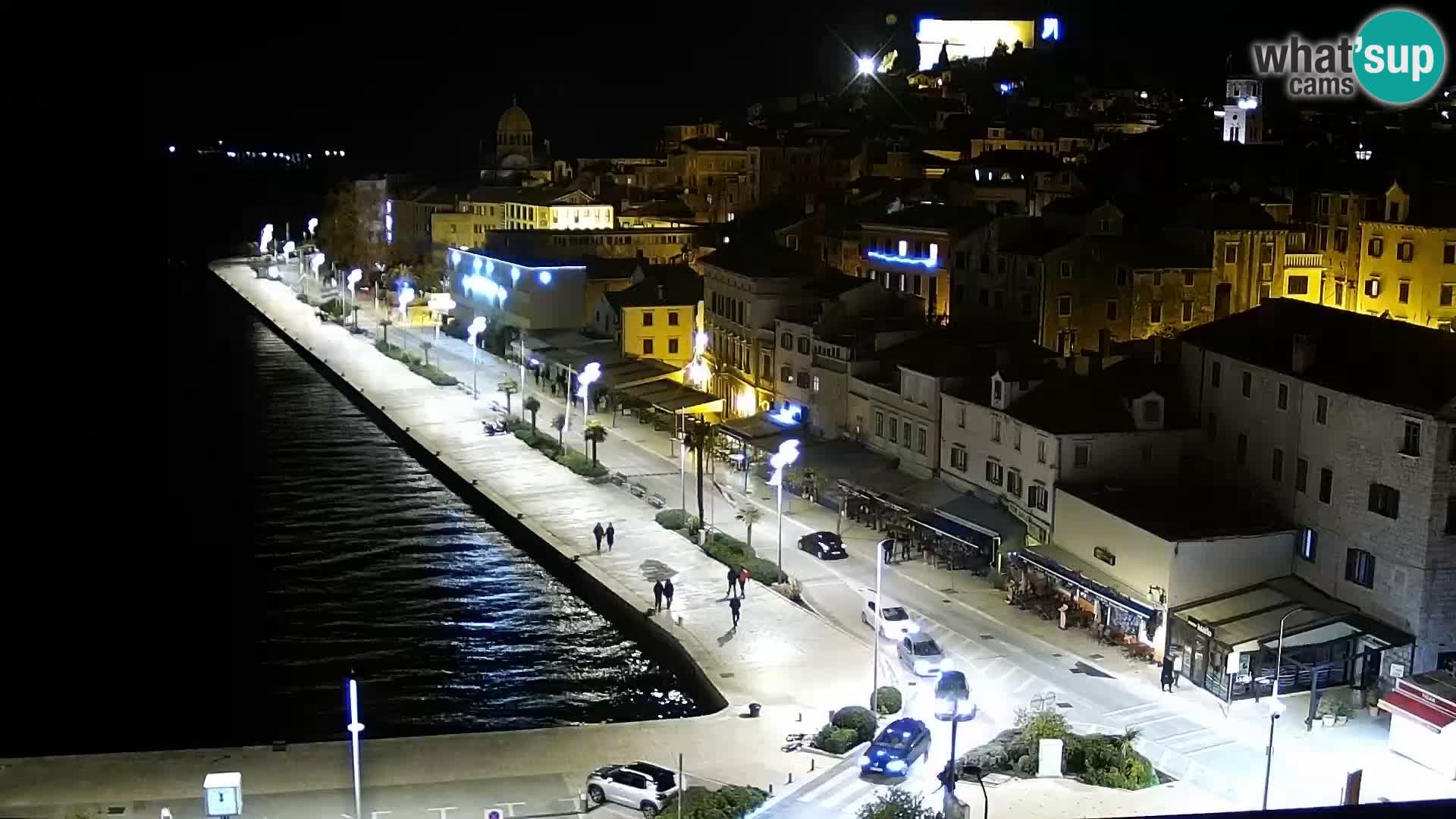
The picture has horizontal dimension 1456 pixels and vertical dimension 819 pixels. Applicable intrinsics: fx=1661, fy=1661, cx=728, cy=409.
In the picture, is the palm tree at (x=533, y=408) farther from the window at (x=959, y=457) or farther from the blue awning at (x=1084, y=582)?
the blue awning at (x=1084, y=582)

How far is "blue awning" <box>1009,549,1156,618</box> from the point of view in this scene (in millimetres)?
29078

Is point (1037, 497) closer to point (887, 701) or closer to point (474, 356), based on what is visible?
point (887, 701)

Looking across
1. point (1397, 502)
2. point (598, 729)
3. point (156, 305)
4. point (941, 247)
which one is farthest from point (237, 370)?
point (1397, 502)

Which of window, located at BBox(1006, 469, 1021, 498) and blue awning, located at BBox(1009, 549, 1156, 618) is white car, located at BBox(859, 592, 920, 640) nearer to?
blue awning, located at BBox(1009, 549, 1156, 618)

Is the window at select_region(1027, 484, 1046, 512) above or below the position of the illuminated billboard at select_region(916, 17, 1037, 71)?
below

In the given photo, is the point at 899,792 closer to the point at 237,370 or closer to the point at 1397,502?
the point at 1397,502

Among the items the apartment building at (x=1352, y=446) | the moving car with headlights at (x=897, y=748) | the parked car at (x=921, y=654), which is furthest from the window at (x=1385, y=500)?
the moving car with headlights at (x=897, y=748)

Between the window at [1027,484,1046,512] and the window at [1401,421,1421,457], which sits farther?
the window at [1027,484,1046,512]

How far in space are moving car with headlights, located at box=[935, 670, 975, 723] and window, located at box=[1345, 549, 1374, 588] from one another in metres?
7.72

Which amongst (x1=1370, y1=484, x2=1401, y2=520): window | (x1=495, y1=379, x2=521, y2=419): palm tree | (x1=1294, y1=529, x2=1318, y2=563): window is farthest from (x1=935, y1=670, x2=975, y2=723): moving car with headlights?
(x1=495, y1=379, x2=521, y2=419): palm tree

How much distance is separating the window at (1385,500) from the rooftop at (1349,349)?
1488 millimetres

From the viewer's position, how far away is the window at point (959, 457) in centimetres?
3772

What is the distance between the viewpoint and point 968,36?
121625 millimetres

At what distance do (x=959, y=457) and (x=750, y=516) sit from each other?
5026 millimetres
